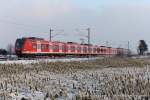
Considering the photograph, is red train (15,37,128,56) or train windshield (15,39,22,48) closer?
red train (15,37,128,56)

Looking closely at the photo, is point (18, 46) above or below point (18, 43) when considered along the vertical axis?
below

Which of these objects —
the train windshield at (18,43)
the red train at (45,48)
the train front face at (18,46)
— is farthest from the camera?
the train windshield at (18,43)

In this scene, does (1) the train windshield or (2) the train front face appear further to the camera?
(1) the train windshield

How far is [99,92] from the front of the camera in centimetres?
1655

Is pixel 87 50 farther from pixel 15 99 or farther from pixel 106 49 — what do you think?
pixel 15 99

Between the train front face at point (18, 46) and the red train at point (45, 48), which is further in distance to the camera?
the train front face at point (18, 46)

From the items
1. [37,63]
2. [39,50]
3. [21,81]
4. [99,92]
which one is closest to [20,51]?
[39,50]

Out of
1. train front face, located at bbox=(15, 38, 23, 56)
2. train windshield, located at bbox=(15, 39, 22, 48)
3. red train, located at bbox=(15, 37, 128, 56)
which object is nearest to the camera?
red train, located at bbox=(15, 37, 128, 56)

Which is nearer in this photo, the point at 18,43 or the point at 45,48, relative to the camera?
the point at 18,43

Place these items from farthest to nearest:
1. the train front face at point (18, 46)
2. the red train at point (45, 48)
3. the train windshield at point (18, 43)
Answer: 1. the train windshield at point (18, 43)
2. the train front face at point (18, 46)
3. the red train at point (45, 48)

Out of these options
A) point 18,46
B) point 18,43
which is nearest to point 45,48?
point 18,43

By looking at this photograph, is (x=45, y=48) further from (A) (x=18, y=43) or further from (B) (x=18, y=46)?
(B) (x=18, y=46)

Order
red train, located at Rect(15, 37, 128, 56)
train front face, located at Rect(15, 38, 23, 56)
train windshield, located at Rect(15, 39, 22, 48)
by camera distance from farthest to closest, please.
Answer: train windshield, located at Rect(15, 39, 22, 48) < train front face, located at Rect(15, 38, 23, 56) < red train, located at Rect(15, 37, 128, 56)

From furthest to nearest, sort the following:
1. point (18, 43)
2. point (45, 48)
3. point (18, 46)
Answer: point (45, 48) < point (18, 43) < point (18, 46)
